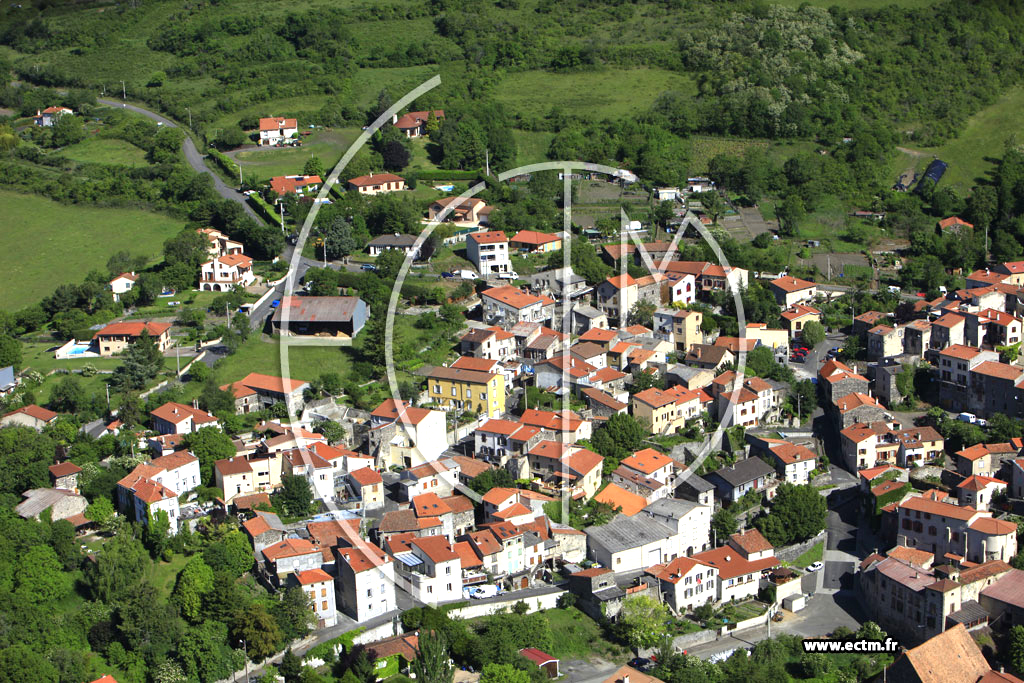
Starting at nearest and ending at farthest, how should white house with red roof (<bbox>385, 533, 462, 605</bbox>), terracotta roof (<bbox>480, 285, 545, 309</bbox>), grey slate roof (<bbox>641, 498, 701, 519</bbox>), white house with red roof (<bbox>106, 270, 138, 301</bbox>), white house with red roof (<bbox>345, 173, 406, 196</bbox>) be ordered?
white house with red roof (<bbox>385, 533, 462, 605</bbox>) < grey slate roof (<bbox>641, 498, 701, 519</bbox>) < terracotta roof (<bbox>480, 285, 545, 309</bbox>) < white house with red roof (<bbox>106, 270, 138, 301</bbox>) < white house with red roof (<bbox>345, 173, 406, 196</bbox>)

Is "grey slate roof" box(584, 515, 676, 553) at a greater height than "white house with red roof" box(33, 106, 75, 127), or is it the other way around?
"white house with red roof" box(33, 106, 75, 127)

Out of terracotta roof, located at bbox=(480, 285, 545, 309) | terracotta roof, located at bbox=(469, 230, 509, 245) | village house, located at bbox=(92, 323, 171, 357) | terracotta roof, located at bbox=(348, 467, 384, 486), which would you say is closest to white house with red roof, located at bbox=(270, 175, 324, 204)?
terracotta roof, located at bbox=(469, 230, 509, 245)

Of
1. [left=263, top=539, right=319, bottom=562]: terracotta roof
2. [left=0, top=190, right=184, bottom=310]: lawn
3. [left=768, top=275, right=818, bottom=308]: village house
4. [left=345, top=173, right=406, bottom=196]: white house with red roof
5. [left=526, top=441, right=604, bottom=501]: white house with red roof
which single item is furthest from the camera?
[left=345, top=173, right=406, bottom=196]: white house with red roof

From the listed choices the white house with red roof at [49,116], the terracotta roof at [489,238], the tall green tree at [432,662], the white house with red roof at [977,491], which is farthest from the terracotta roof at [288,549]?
the white house with red roof at [49,116]

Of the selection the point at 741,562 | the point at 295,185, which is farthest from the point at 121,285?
the point at 741,562

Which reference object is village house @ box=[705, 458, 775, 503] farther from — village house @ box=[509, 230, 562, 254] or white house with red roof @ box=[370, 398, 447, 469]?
village house @ box=[509, 230, 562, 254]

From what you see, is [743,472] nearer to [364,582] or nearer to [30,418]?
[364,582]
